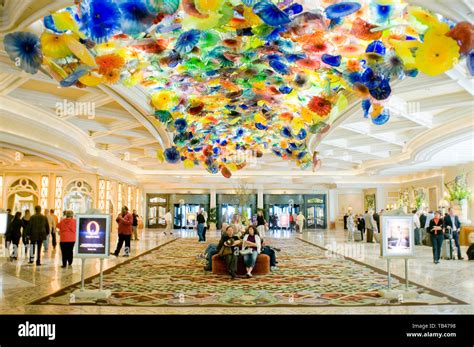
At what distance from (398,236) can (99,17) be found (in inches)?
209

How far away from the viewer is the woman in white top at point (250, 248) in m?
8.72

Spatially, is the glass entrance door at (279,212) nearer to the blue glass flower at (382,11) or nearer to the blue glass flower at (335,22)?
the blue glass flower at (335,22)

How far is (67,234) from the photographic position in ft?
32.2

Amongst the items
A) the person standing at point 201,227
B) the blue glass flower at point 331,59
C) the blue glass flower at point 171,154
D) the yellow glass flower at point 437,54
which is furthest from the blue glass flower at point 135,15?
the person standing at point 201,227

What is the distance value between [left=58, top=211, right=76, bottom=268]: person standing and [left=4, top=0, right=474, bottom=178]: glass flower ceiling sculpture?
3.05m

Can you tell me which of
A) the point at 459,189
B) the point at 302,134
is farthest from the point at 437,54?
the point at 459,189

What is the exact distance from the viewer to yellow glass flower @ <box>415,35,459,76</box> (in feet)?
16.5

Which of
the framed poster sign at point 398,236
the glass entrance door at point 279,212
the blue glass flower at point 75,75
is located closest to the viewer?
the blue glass flower at point 75,75

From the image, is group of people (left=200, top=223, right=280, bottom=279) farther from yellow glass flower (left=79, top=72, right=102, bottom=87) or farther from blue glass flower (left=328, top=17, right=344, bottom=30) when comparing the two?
blue glass flower (left=328, top=17, right=344, bottom=30)

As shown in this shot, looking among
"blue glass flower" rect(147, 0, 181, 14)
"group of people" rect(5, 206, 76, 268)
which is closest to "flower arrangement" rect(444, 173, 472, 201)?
"group of people" rect(5, 206, 76, 268)

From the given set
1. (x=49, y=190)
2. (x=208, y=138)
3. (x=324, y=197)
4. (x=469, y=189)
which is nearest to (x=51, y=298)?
(x=208, y=138)

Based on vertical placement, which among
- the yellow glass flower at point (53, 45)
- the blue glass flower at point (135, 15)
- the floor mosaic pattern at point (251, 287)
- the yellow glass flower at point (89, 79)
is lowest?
the floor mosaic pattern at point (251, 287)

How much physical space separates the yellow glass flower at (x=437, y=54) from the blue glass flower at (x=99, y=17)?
3.60m

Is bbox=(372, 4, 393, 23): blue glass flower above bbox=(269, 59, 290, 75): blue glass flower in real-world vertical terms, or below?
below
